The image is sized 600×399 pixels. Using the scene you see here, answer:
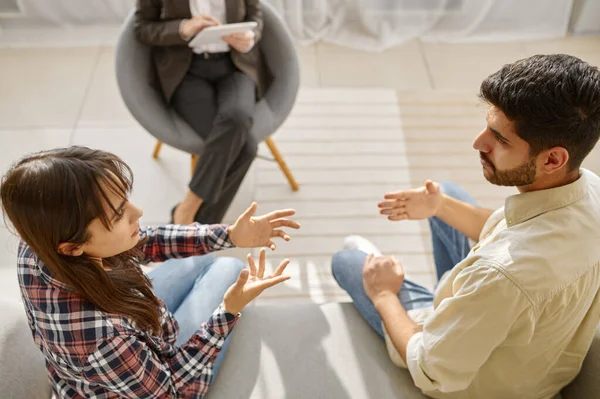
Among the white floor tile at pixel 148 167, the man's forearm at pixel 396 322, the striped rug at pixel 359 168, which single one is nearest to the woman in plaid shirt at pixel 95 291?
the man's forearm at pixel 396 322

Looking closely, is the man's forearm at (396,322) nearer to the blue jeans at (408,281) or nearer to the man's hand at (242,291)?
the blue jeans at (408,281)

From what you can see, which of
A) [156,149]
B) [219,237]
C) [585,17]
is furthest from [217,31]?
[585,17]

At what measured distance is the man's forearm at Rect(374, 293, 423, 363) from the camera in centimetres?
140

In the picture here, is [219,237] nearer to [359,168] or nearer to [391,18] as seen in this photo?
[359,168]

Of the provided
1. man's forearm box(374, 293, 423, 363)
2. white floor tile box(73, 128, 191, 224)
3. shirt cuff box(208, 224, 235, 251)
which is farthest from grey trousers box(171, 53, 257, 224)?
man's forearm box(374, 293, 423, 363)

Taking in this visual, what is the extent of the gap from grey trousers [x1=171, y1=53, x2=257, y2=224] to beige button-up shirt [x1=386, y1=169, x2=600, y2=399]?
1049mm

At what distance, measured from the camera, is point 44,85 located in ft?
10.0

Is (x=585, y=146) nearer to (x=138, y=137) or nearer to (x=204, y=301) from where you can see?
(x=204, y=301)

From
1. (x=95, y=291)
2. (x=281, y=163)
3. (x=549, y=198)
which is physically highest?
(x=549, y=198)

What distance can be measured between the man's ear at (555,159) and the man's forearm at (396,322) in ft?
1.60

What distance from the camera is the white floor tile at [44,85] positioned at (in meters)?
2.87

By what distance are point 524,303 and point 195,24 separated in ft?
4.83

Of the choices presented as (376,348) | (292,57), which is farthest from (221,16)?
(376,348)

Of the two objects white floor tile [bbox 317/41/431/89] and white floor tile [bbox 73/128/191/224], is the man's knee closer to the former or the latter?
white floor tile [bbox 73/128/191/224]
